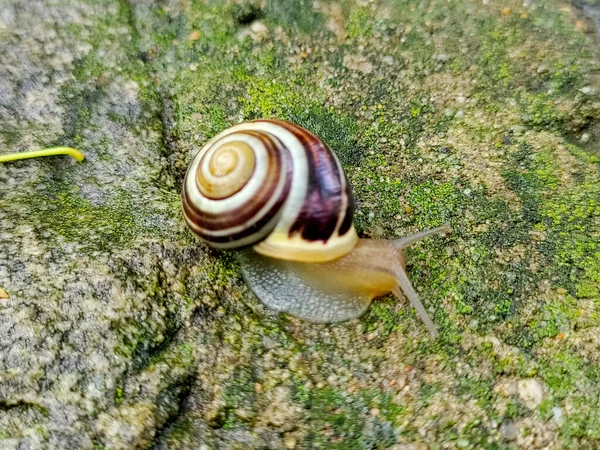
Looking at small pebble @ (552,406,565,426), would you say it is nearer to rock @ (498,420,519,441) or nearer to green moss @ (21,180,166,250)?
rock @ (498,420,519,441)

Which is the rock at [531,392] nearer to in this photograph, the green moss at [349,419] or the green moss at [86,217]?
the green moss at [349,419]

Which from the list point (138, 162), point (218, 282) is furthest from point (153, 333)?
point (138, 162)

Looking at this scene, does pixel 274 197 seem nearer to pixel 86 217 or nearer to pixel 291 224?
pixel 291 224

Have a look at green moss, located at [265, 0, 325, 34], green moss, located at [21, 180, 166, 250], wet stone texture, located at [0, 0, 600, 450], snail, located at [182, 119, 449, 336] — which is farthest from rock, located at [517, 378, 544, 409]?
green moss, located at [265, 0, 325, 34]

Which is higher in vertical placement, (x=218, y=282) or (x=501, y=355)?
(x=218, y=282)

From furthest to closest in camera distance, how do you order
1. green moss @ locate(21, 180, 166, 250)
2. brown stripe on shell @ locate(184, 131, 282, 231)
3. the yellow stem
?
the yellow stem < green moss @ locate(21, 180, 166, 250) < brown stripe on shell @ locate(184, 131, 282, 231)

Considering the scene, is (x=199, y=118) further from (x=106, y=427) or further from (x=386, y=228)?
(x=106, y=427)

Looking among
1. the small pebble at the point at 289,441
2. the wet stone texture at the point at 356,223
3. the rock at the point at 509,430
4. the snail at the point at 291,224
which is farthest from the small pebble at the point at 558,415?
the small pebble at the point at 289,441
